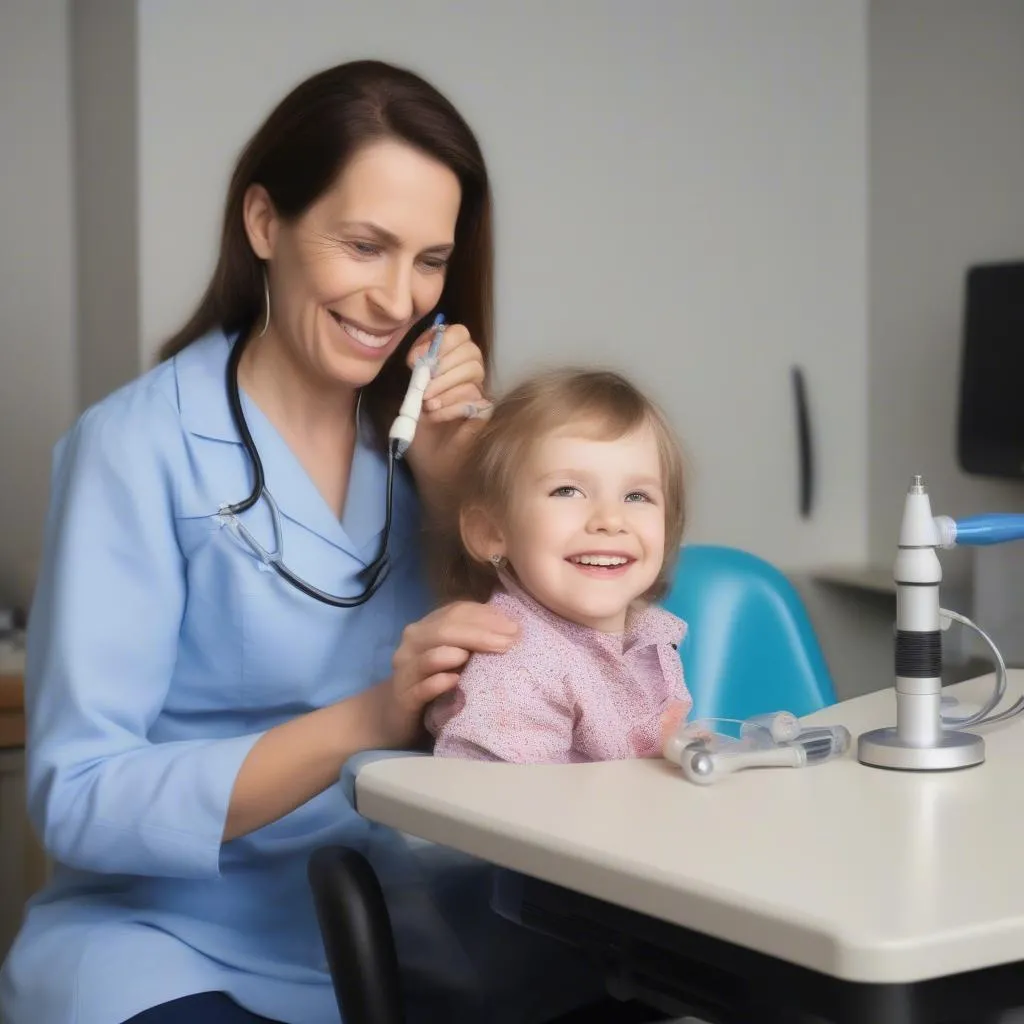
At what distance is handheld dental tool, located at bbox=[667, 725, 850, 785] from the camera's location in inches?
38.7

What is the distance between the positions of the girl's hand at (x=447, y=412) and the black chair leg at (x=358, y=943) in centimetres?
49

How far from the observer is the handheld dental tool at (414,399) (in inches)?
53.9

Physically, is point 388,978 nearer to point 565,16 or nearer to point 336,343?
point 336,343

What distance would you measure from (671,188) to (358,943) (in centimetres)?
252

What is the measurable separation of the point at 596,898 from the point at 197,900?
1.88 ft

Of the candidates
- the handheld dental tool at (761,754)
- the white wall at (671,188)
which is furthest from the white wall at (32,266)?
the handheld dental tool at (761,754)

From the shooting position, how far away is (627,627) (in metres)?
1.33

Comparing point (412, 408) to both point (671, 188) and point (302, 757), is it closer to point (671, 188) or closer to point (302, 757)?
point (302, 757)

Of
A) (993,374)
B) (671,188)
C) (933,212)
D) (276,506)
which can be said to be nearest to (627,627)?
(276,506)

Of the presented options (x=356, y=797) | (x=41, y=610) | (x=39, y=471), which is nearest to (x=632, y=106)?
(x=39, y=471)

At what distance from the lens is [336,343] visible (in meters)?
1.39

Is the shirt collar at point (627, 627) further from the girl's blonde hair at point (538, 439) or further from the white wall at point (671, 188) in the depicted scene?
the white wall at point (671, 188)

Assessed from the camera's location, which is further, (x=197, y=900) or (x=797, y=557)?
(x=797, y=557)

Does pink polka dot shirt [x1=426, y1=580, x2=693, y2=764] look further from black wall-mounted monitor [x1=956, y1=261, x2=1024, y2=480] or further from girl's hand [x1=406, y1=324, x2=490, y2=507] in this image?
black wall-mounted monitor [x1=956, y1=261, x2=1024, y2=480]
